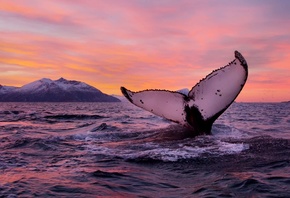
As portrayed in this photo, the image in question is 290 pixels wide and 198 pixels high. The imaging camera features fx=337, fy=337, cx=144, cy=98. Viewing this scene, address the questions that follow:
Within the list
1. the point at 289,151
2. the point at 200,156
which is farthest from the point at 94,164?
the point at 289,151

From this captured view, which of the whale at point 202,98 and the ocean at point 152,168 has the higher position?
the whale at point 202,98

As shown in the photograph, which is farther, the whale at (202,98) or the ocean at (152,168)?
the whale at (202,98)

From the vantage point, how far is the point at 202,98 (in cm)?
645

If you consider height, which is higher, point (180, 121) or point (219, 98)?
point (219, 98)

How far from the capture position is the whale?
595cm

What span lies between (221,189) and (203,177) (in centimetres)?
60

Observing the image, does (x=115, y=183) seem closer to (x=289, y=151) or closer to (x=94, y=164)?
(x=94, y=164)

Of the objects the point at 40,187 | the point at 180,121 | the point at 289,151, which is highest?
the point at 180,121

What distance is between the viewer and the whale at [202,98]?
5.95 metres

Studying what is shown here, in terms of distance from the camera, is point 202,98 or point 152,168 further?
point 202,98

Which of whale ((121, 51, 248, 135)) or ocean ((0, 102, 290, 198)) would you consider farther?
whale ((121, 51, 248, 135))

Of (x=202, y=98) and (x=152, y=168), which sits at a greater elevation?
(x=202, y=98)

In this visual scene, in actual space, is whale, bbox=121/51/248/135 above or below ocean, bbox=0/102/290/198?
above

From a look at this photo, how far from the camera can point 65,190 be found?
431cm
